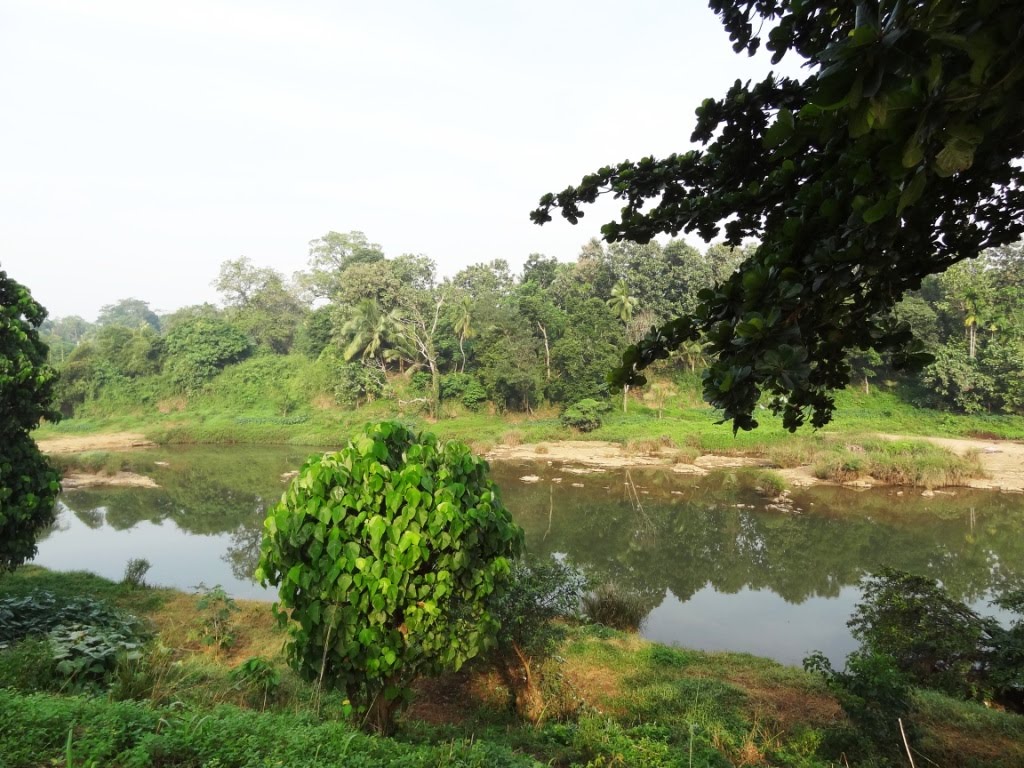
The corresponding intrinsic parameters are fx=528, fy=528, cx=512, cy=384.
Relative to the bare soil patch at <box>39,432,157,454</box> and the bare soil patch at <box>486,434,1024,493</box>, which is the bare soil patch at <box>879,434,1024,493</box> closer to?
the bare soil patch at <box>486,434,1024,493</box>

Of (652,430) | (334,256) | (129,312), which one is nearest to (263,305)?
(334,256)

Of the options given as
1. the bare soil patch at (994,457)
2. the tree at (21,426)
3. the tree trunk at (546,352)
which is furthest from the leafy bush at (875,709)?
the tree trunk at (546,352)

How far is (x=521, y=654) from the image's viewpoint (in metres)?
5.42

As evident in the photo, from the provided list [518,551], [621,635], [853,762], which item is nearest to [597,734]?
[518,551]

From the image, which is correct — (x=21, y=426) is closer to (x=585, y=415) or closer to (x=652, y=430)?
(x=585, y=415)

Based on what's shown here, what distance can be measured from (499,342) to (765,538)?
654 inches

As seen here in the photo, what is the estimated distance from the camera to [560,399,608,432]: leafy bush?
2408 centimetres

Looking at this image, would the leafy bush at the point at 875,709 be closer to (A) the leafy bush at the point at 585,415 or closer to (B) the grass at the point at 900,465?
(B) the grass at the point at 900,465

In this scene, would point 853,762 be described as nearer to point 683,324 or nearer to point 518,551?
point 518,551

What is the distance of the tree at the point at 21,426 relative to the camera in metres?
6.12

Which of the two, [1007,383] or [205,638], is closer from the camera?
[205,638]

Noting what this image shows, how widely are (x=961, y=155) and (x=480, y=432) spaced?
24.2 m

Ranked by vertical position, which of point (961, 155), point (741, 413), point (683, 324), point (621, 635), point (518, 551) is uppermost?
point (961, 155)

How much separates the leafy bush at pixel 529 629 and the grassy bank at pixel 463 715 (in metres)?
0.15
